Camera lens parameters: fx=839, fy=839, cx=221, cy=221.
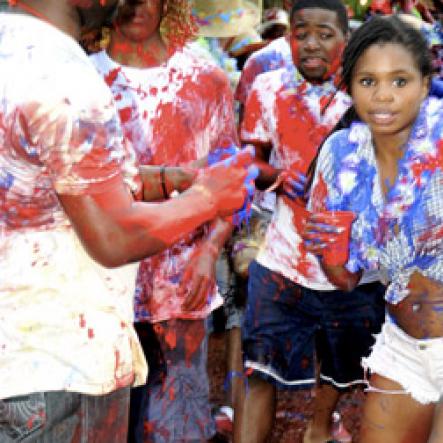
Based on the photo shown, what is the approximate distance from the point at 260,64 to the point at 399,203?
209 cm

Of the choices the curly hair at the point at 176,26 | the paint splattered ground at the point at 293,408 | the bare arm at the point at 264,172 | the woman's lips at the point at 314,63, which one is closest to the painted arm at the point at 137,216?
the curly hair at the point at 176,26

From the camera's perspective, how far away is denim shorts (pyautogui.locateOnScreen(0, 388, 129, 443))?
183 cm

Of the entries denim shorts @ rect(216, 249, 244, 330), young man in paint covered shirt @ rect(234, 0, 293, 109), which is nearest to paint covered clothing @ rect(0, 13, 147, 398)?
denim shorts @ rect(216, 249, 244, 330)

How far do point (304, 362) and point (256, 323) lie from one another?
27 cm

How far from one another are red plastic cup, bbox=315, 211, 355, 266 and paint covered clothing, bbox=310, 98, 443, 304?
0.03 meters

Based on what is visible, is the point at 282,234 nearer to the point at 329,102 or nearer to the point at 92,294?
the point at 329,102

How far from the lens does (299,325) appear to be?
3.59 metres

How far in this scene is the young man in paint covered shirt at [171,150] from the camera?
3.09m

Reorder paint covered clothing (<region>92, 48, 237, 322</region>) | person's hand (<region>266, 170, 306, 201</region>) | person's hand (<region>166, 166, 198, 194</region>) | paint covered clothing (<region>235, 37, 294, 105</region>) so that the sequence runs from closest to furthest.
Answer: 1. person's hand (<region>166, 166, 198, 194</region>)
2. paint covered clothing (<region>92, 48, 237, 322</region>)
3. person's hand (<region>266, 170, 306, 201</region>)
4. paint covered clothing (<region>235, 37, 294, 105</region>)

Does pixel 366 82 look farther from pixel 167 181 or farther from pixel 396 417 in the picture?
pixel 396 417

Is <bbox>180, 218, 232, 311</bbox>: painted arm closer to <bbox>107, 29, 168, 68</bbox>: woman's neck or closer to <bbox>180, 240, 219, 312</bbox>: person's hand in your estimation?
<bbox>180, 240, 219, 312</bbox>: person's hand

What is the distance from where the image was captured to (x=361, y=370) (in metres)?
3.68

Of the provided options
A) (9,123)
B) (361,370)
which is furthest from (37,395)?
(361,370)

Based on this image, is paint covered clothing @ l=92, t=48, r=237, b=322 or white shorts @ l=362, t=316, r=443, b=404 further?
paint covered clothing @ l=92, t=48, r=237, b=322
